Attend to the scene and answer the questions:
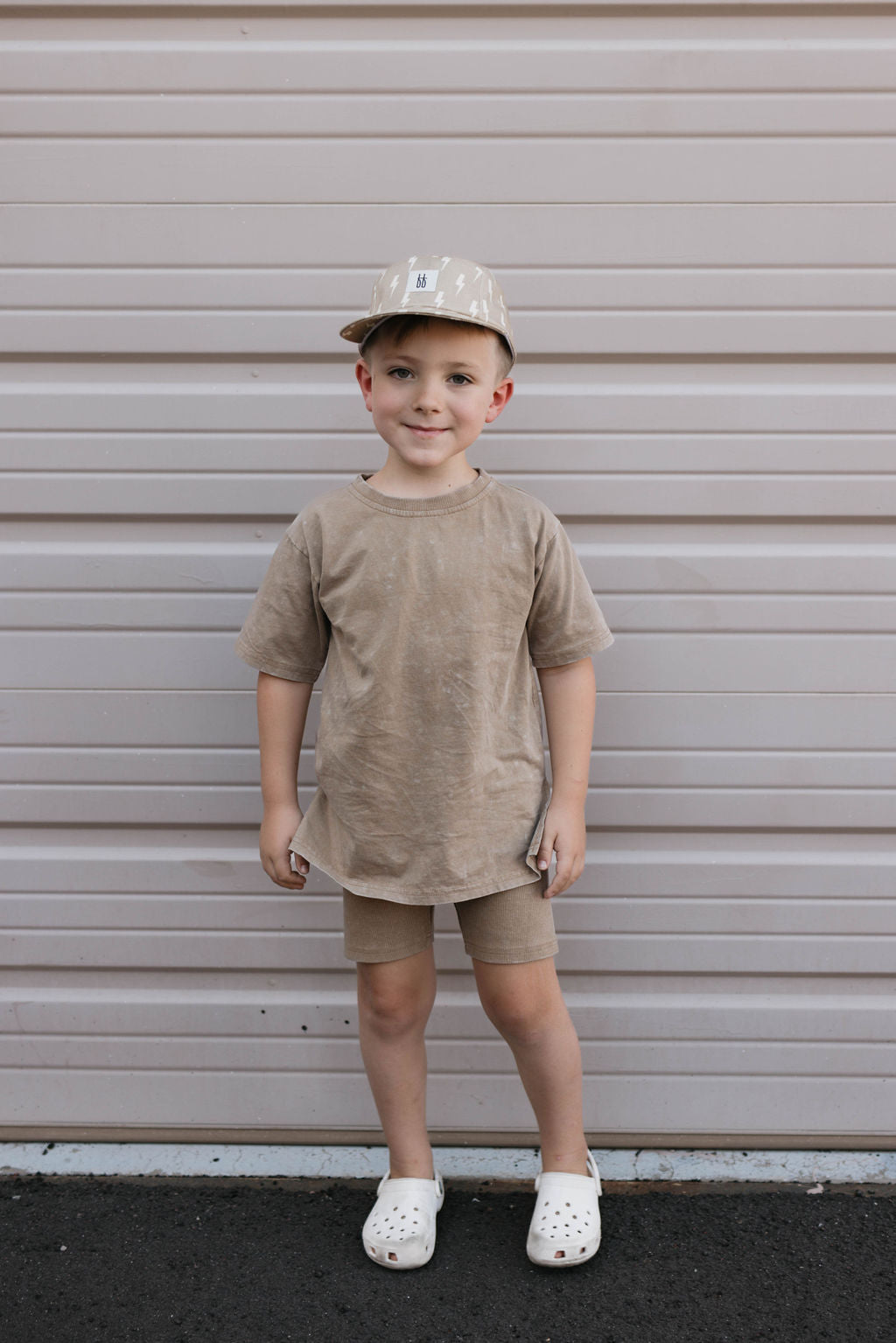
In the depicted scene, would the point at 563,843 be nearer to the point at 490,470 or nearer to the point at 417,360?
the point at 490,470

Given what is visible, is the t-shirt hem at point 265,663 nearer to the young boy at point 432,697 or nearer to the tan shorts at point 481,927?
the young boy at point 432,697

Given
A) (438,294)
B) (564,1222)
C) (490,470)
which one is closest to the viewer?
(438,294)

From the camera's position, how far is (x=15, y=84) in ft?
7.89

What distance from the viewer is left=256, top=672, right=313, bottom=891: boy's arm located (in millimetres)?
2277

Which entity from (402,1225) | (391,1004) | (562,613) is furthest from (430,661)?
(402,1225)

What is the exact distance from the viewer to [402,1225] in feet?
7.66

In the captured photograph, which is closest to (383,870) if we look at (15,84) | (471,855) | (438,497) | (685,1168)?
(471,855)

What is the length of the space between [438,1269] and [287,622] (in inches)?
59.3

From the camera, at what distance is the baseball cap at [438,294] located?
1.93 meters

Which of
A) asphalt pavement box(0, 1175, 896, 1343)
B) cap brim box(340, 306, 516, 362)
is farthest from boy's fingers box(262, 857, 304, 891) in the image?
cap brim box(340, 306, 516, 362)

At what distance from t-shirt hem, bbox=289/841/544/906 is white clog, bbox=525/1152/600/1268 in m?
0.76

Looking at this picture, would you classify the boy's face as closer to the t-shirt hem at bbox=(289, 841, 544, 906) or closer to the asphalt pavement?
the t-shirt hem at bbox=(289, 841, 544, 906)

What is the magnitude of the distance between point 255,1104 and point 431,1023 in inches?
21.2

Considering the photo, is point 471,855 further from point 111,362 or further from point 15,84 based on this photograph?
point 15,84
